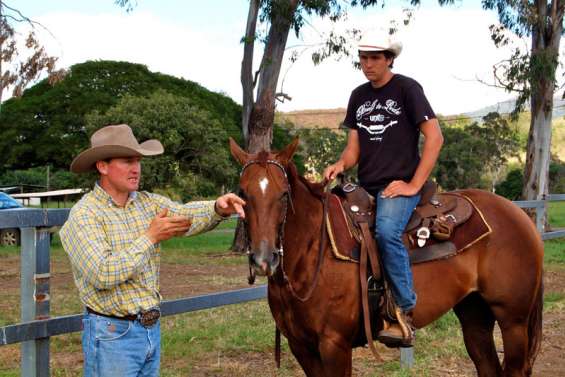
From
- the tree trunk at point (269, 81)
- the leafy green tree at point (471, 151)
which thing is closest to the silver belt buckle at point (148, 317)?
the tree trunk at point (269, 81)

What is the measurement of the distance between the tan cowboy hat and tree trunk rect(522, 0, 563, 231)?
19.1 metres

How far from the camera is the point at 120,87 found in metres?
45.5

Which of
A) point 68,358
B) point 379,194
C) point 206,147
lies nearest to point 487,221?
point 379,194

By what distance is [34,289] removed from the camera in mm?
3434

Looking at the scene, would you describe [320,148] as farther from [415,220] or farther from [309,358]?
[309,358]

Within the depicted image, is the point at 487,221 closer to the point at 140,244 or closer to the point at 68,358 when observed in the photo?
the point at 140,244

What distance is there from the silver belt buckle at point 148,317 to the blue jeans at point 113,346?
2cm

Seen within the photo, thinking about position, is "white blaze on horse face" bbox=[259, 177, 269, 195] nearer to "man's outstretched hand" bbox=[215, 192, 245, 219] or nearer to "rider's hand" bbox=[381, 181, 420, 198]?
"man's outstretched hand" bbox=[215, 192, 245, 219]

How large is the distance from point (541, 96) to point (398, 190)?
18614mm

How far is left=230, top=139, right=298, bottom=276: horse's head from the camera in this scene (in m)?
3.34

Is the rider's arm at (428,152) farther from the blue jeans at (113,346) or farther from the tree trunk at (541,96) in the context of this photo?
the tree trunk at (541,96)

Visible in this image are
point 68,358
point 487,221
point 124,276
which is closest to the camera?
point 124,276

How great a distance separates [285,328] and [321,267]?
45 centimetres

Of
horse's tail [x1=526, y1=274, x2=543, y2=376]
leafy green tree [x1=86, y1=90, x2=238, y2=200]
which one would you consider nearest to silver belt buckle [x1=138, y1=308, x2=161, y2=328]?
horse's tail [x1=526, y1=274, x2=543, y2=376]
